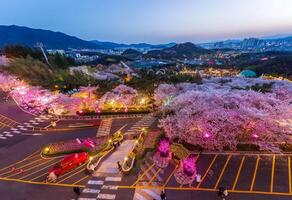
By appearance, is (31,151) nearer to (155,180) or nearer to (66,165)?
(66,165)

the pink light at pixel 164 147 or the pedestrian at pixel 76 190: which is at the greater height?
the pink light at pixel 164 147

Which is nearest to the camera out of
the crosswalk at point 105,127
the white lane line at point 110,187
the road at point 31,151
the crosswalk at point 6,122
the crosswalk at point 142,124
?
the white lane line at point 110,187

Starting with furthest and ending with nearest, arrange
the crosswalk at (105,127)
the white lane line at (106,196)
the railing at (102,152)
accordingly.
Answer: the crosswalk at (105,127) → the railing at (102,152) → the white lane line at (106,196)

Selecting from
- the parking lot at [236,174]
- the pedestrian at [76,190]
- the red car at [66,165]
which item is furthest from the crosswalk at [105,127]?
the pedestrian at [76,190]

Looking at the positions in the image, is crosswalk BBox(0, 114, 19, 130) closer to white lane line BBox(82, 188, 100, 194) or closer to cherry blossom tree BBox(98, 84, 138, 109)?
cherry blossom tree BBox(98, 84, 138, 109)

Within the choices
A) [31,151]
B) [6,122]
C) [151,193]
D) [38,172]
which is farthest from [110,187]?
[6,122]

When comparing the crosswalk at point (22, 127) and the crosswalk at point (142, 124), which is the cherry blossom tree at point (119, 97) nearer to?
the crosswalk at point (142, 124)

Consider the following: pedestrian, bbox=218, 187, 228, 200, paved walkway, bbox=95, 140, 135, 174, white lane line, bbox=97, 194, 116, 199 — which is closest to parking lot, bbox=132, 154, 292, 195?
pedestrian, bbox=218, 187, 228, 200
